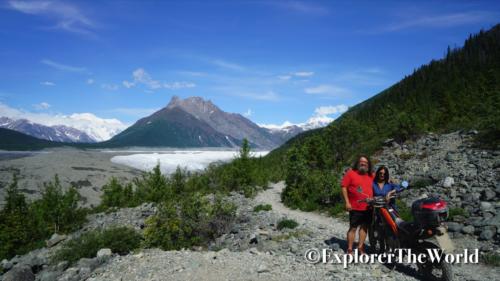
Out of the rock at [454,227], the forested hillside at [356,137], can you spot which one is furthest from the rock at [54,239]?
the rock at [454,227]

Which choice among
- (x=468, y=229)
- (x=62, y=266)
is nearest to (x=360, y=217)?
(x=468, y=229)

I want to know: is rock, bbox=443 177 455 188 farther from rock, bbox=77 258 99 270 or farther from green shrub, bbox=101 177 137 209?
green shrub, bbox=101 177 137 209

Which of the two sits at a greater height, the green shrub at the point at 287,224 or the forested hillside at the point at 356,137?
the forested hillside at the point at 356,137

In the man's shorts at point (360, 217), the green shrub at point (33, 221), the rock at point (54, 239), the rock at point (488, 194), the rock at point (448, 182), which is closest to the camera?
the man's shorts at point (360, 217)

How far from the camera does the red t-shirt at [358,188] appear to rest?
8789 millimetres

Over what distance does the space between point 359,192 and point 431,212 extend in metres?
2.22

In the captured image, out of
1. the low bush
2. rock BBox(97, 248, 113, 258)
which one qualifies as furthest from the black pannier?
rock BBox(97, 248, 113, 258)

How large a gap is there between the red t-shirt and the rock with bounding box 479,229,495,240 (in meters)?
5.05

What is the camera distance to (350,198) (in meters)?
9.08

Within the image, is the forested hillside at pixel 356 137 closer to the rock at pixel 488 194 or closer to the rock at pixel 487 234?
the rock at pixel 488 194

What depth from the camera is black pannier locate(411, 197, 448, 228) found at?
663cm

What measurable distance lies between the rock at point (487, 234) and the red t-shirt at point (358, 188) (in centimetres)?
505

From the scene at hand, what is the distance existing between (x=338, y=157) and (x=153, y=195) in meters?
20.0

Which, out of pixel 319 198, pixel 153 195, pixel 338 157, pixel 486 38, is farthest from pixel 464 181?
pixel 486 38
